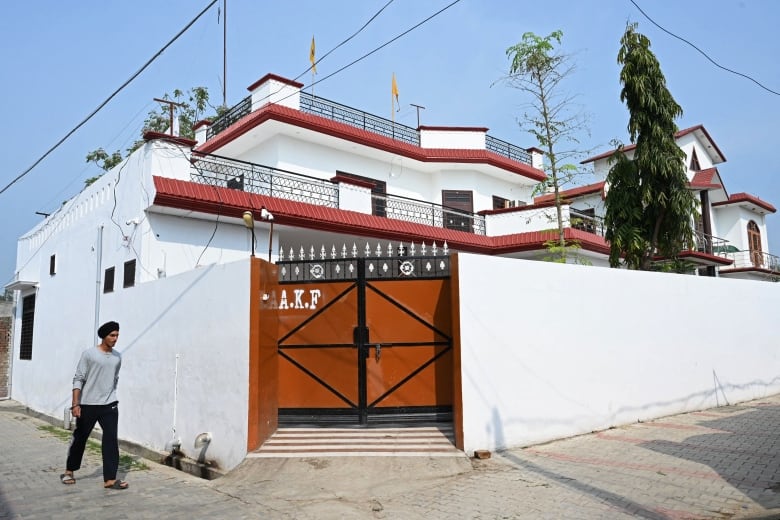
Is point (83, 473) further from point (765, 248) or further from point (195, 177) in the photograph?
point (765, 248)

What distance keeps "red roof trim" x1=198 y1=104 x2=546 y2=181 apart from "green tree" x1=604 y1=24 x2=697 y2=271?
225 inches

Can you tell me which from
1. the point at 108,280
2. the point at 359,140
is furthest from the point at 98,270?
the point at 359,140

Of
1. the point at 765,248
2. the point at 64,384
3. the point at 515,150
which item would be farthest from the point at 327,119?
the point at 765,248

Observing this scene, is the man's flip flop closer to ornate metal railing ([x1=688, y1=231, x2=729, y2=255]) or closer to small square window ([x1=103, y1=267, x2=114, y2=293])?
small square window ([x1=103, y1=267, x2=114, y2=293])

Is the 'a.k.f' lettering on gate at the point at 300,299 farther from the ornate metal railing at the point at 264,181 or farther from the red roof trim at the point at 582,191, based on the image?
the red roof trim at the point at 582,191

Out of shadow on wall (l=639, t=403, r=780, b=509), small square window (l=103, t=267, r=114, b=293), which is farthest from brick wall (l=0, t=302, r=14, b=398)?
shadow on wall (l=639, t=403, r=780, b=509)

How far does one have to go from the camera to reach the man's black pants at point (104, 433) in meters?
5.78

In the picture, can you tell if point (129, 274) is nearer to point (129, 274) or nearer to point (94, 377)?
point (129, 274)

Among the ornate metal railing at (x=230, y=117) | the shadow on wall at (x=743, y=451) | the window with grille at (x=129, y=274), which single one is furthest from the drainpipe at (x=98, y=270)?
the shadow on wall at (x=743, y=451)

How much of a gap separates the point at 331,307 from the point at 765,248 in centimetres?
2678

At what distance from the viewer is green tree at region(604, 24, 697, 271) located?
11.7 metres

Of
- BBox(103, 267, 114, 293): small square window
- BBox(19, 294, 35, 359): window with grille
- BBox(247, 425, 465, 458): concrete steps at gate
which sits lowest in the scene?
BBox(247, 425, 465, 458): concrete steps at gate

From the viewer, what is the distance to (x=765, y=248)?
2652 cm

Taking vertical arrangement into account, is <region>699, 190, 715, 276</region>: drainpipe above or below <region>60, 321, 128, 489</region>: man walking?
above
